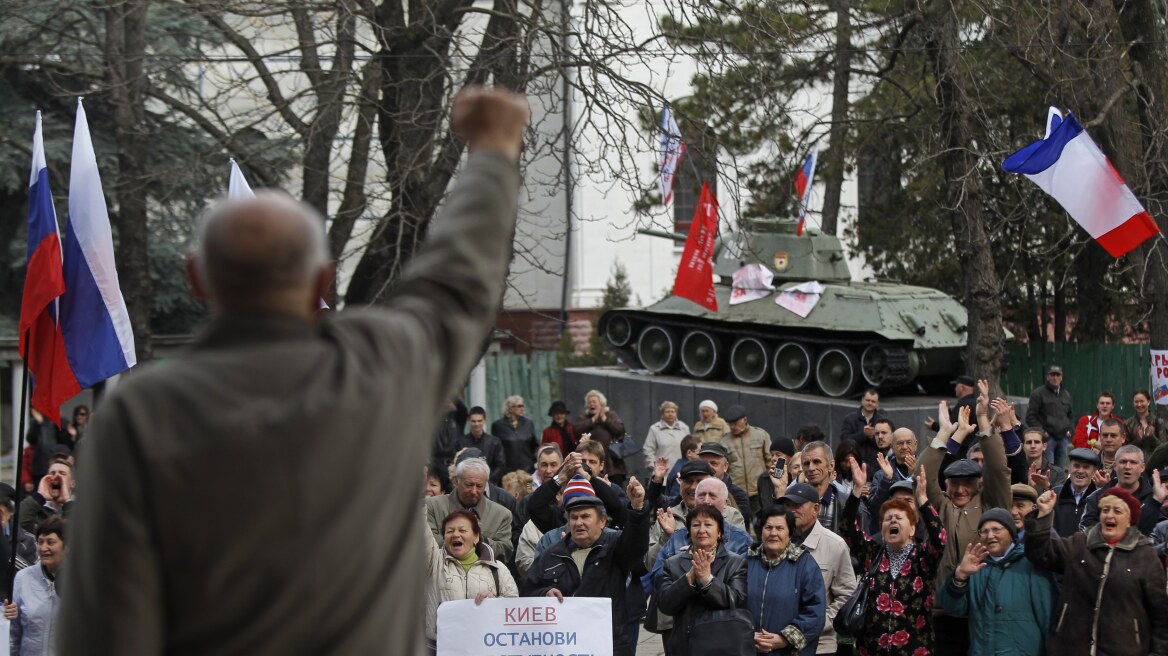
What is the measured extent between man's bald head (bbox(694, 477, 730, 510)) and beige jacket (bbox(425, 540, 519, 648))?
1.13 metres

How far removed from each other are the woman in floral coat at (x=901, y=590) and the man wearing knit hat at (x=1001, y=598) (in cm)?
16

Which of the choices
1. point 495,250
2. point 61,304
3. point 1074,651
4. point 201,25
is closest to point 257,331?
point 495,250

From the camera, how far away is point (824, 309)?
2305 cm

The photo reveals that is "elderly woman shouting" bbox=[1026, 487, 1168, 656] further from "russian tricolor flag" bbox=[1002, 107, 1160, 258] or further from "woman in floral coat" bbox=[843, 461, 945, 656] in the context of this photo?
"russian tricolor flag" bbox=[1002, 107, 1160, 258]

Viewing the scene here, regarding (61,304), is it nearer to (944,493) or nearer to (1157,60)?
(944,493)

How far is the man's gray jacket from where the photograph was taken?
6.01ft

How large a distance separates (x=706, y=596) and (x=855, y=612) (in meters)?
1.05

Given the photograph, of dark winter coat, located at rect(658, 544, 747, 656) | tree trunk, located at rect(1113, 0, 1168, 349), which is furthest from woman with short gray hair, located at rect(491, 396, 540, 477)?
dark winter coat, located at rect(658, 544, 747, 656)

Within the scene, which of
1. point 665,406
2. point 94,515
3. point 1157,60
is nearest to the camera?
point 94,515

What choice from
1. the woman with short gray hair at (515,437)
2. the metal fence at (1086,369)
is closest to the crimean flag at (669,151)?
the woman with short gray hair at (515,437)

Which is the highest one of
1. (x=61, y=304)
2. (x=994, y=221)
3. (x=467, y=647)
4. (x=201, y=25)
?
(x=201, y=25)

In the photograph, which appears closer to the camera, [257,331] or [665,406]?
[257,331]

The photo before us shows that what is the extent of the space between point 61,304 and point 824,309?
Answer: 49.9 feet

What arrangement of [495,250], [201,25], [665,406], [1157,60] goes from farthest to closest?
[201,25]
[1157,60]
[665,406]
[495,250]
